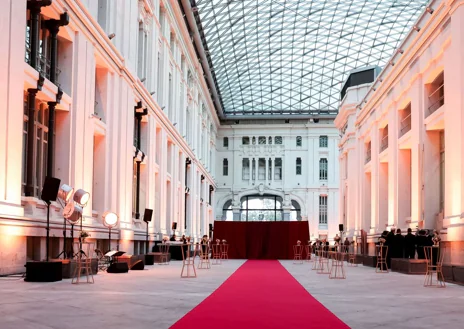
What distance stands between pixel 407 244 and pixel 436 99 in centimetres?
643

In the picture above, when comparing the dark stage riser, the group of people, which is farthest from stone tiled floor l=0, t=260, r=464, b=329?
the dark stage riser

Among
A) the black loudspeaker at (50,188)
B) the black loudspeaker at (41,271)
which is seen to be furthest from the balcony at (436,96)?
the black loudspeaker at (41,271)

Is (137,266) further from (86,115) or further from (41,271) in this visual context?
(41,271)

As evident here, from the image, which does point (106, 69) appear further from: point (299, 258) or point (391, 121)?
point (299, 258)

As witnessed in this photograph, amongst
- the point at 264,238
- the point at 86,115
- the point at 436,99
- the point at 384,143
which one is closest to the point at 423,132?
the point at 436,99

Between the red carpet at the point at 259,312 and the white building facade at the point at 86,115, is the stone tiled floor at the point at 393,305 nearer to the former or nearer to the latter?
the red carpet at the point at 259,312

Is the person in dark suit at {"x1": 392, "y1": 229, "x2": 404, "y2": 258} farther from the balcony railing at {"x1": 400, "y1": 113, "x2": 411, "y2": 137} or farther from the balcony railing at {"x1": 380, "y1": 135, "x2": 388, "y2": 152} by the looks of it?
the balcony railing at {"x1": 380, "y1": 135, "x2": 388, "y2": 152}

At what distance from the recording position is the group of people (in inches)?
928

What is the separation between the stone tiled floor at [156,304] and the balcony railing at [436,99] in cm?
1255

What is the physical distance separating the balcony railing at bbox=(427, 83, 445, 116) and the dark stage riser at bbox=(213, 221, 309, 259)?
58.1 ft

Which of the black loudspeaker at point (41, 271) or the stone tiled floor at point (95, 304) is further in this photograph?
the black loudspeaker at point (41, 271)

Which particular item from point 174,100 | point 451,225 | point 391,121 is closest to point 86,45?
point 451,225

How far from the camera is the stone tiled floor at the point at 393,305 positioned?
8.07m

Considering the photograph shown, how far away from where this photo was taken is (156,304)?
393 inches
